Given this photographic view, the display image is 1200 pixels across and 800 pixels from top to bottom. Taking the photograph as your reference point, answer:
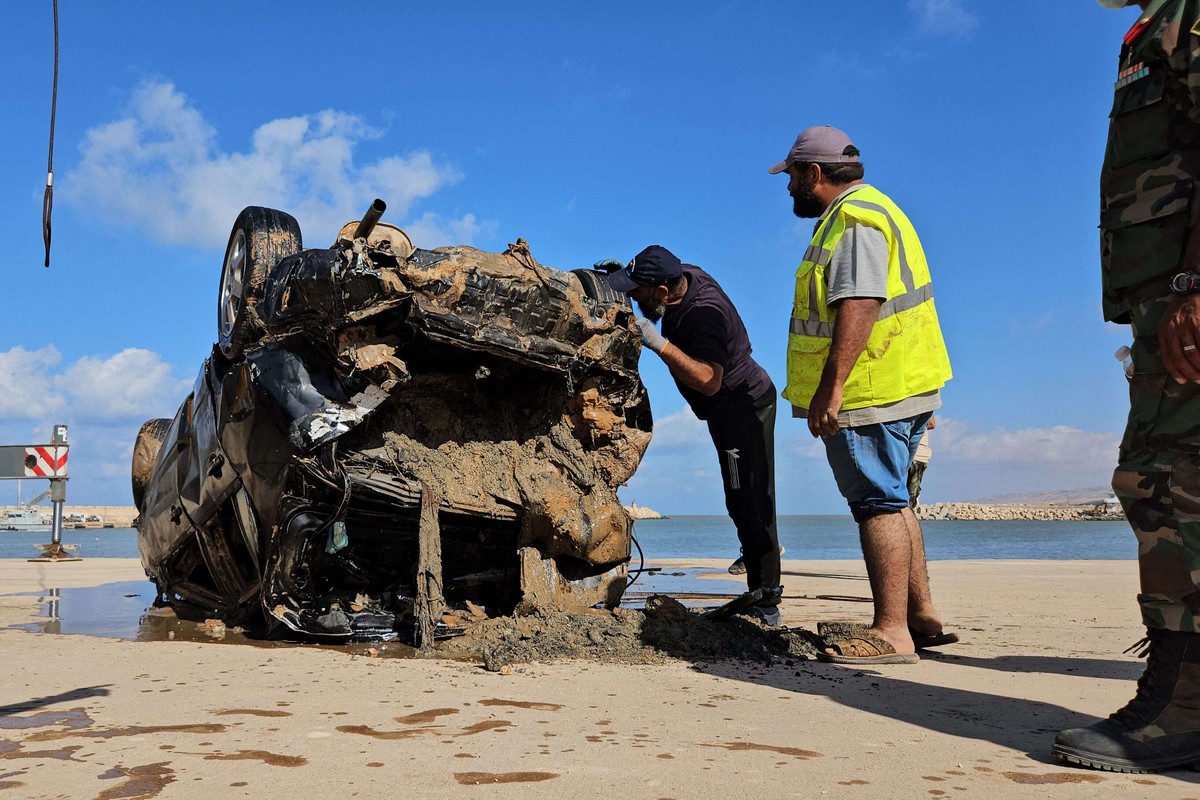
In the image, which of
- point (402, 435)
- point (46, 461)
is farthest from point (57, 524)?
point (402, 435)

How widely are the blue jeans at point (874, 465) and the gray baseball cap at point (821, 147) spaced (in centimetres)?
117

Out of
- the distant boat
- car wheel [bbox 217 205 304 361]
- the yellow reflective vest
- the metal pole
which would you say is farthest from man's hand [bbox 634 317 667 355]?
the distant boat

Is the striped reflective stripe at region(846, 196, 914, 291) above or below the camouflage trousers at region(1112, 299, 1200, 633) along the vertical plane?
above

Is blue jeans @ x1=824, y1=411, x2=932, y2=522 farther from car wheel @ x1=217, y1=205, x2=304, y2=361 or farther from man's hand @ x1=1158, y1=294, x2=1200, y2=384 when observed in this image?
car wheel @ x1=217, y1=205, x2=304, y2=361

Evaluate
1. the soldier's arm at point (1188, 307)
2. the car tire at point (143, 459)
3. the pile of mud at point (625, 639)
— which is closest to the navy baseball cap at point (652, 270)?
the pile of mud at point (625, 639)

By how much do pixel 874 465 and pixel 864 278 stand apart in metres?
0.74

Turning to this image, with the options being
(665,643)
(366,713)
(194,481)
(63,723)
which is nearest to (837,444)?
(665,643)

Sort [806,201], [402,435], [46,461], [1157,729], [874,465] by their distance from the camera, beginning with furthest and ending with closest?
[46,461]
[402,435]
[806,201]
[874,465]
[1157,729]

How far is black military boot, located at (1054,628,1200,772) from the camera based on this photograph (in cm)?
199

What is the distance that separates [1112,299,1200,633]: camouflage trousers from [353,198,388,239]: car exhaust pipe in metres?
2.89

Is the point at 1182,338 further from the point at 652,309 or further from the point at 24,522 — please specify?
the point at 24,522

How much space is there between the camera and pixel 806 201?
3.85 m

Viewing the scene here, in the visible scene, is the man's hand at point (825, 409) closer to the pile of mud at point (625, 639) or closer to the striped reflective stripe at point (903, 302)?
the striped reflective stripe at point (903, 302)

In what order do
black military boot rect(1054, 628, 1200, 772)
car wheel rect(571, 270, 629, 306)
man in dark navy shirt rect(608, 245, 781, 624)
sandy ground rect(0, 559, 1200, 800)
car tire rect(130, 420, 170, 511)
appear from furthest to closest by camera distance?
car tire rect(130, 420, 170, 511), man in dark navy shirt rect(608, 245, 781, 624), car wheel rect(571, 270, 629, 306), black military boot rect(1054, 628, 1200, 772), sandy ground rect(0, 559, 1200, 800)
